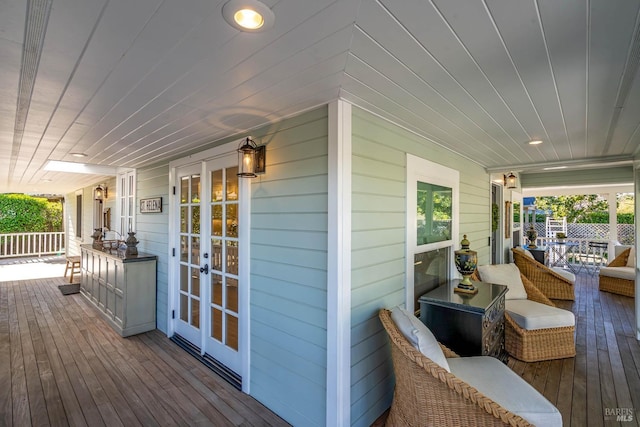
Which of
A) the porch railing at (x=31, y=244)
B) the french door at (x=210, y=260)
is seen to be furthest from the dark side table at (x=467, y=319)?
the porch railing at (x=31, y=244)

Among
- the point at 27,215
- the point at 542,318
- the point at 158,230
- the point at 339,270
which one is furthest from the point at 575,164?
the point at 27,215

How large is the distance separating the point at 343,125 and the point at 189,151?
2.25m

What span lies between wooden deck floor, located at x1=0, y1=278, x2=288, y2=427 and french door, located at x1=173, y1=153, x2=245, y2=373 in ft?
0.84

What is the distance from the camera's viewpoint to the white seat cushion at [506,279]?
3.58 m

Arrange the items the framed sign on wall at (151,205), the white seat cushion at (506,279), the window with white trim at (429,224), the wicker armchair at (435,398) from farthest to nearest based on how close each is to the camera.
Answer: the framed sign on wall at (151,205) < the white seat cushion at (506,279) < the window with white trim at (429,224) < the wicker armchair at (435,398)

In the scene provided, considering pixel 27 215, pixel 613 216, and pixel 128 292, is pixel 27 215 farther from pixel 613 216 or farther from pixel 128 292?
pixel 613 216

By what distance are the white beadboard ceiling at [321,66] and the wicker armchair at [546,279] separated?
3.05 m

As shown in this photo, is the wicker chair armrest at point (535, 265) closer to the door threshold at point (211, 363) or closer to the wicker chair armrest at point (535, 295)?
the wicker chair armrest at point (535, 295)

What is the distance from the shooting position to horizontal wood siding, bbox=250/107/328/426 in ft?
6.80

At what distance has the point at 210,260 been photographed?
3197 millimetres

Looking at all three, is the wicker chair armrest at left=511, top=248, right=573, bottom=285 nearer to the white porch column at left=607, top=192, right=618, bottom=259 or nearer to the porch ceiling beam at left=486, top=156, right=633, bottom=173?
the porch ceiling beam at left=486, top=156, right=633, bottom=173

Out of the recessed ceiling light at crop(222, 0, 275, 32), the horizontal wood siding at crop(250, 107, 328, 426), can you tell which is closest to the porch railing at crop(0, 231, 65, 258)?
the horizontal wood siding at crop(250, 107, 328, 426)

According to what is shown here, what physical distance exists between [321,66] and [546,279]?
18.3ft

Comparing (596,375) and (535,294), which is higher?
(535,294)
